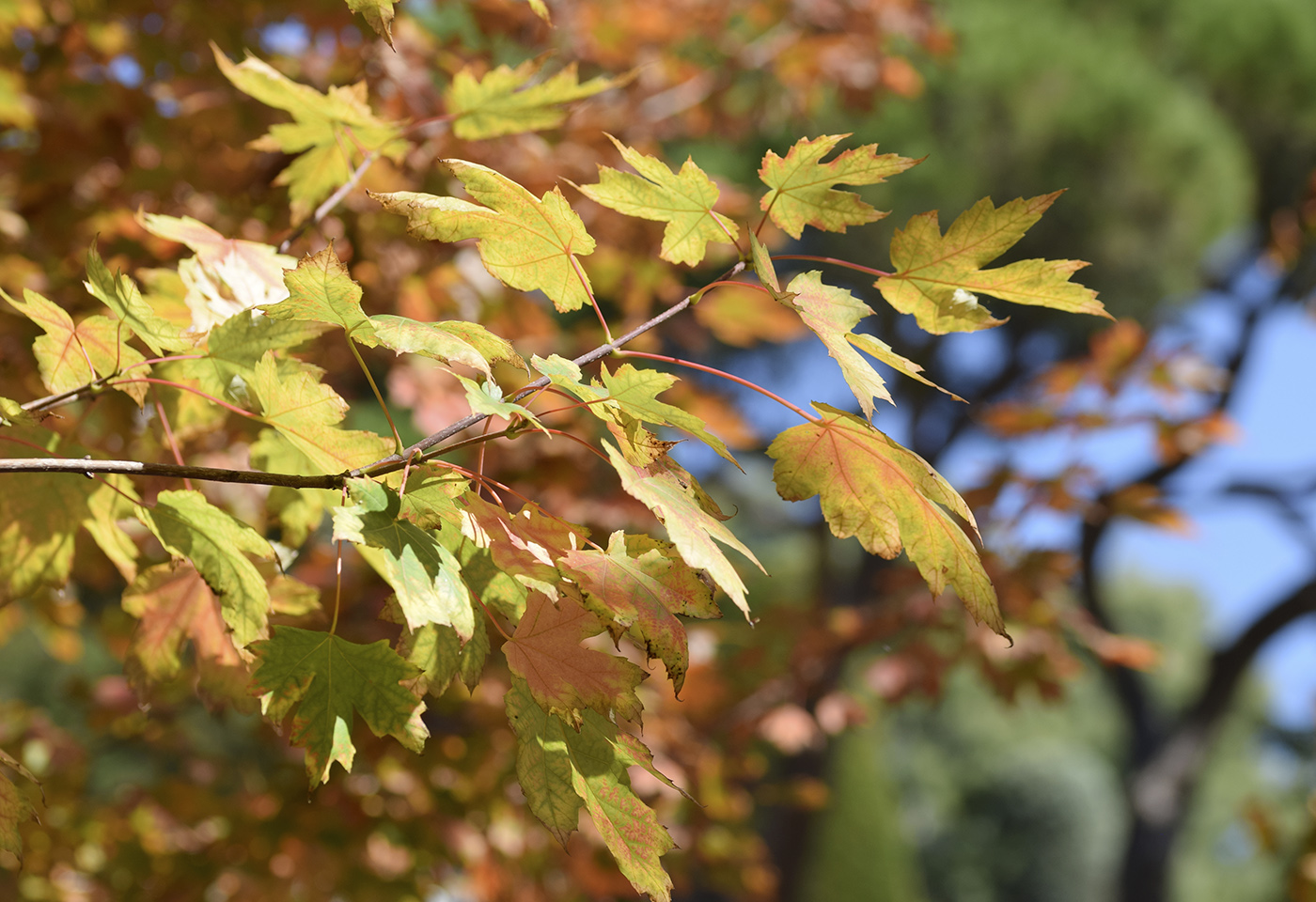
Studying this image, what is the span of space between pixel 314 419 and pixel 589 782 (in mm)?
302

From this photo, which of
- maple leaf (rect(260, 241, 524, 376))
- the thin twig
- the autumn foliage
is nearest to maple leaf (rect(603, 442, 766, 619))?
the autumn foliage

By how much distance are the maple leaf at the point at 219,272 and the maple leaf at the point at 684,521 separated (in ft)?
1.52

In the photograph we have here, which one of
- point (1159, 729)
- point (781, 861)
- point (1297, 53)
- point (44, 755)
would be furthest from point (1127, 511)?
point (1297, 53)

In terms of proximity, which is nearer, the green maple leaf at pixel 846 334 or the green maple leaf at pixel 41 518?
the green maple leaf at pixel 846 334

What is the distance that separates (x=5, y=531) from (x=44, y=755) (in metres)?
1.98

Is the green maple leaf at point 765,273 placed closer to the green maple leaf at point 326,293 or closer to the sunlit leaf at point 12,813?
the green maple leaf at point 326,293

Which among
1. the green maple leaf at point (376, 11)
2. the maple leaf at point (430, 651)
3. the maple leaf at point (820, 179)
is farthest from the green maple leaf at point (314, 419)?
the maple leaf at point (820, 179)

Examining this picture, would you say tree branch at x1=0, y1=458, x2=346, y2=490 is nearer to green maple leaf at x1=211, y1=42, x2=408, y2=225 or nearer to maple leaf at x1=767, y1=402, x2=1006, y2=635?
maple leaf at x1=767, y1=402, x2=1006, y2=635

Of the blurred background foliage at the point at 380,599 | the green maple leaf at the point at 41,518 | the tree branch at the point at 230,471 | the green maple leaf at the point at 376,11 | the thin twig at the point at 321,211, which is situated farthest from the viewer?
the blurred background foliage at the point at 380,599

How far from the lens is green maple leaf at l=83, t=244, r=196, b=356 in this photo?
0.66m

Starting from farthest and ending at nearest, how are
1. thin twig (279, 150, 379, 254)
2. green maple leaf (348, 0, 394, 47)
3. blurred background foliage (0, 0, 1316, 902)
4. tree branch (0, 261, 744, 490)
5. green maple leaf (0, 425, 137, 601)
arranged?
blurred background foliage (0, 0, 1316, 902), thin twig (279, 150, 379, 254), green maple leaf (0, 425, 137, 601), green maple leaf (348, 0, 394, 47), tree branch (0, 261, 744, 490)

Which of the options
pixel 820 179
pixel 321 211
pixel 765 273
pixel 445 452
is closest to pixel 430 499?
pixel 445 452

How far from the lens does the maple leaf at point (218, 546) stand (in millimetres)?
686

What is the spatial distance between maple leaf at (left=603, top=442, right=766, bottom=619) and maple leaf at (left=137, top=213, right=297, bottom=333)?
46cm
